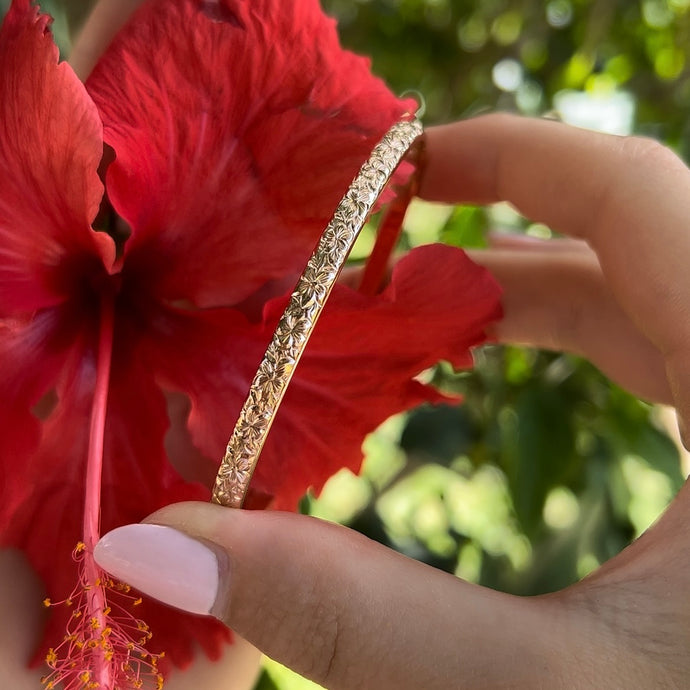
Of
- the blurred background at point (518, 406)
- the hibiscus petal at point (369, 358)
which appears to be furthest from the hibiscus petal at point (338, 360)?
the blurred background at point (518, 406)

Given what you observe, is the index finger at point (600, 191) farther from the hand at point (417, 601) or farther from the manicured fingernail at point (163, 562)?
the manicured fingernail at point (163, 562)

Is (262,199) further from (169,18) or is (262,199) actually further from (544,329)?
(544,329)

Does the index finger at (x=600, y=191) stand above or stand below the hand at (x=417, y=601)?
above

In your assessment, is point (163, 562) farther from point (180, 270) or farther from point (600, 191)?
point (600, 191)

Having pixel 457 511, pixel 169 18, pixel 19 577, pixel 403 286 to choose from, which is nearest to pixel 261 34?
pixel 169 18

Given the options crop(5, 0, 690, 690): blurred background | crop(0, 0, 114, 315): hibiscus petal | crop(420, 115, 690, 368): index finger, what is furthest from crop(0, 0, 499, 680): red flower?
crop(5, 0, 690, 690): blurred background

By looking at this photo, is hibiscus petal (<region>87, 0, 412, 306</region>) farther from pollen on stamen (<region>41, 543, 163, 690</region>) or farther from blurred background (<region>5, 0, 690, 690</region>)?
blurred background (<region>5, 0, 690, 690</region>)
